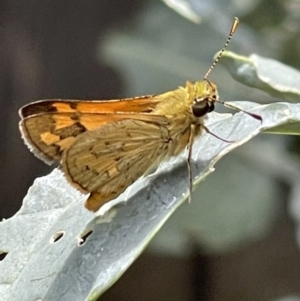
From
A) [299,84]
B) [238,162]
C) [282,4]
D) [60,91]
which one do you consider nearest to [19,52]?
[60,91]

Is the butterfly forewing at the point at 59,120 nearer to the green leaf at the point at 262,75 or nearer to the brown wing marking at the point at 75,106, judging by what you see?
the brown wing marking at the point at 75,106

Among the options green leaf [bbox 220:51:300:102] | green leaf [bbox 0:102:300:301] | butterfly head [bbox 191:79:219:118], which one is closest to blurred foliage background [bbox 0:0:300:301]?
green leaf [bbox 220:51:300:102]

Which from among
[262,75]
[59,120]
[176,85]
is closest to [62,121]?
[59,120]

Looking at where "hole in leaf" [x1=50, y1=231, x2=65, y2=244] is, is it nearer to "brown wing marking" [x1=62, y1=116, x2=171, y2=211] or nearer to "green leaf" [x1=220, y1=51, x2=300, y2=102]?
"brown wing marking" [x1=62, y1=116, x2=171, y2=211]

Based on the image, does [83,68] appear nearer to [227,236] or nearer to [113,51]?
[113,51]

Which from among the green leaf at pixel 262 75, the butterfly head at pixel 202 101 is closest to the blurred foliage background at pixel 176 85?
the green leaf at pixel 262 75

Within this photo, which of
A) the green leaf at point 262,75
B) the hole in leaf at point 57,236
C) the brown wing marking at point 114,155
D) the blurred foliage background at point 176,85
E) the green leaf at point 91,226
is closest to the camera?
the green leaf at point 91,226
